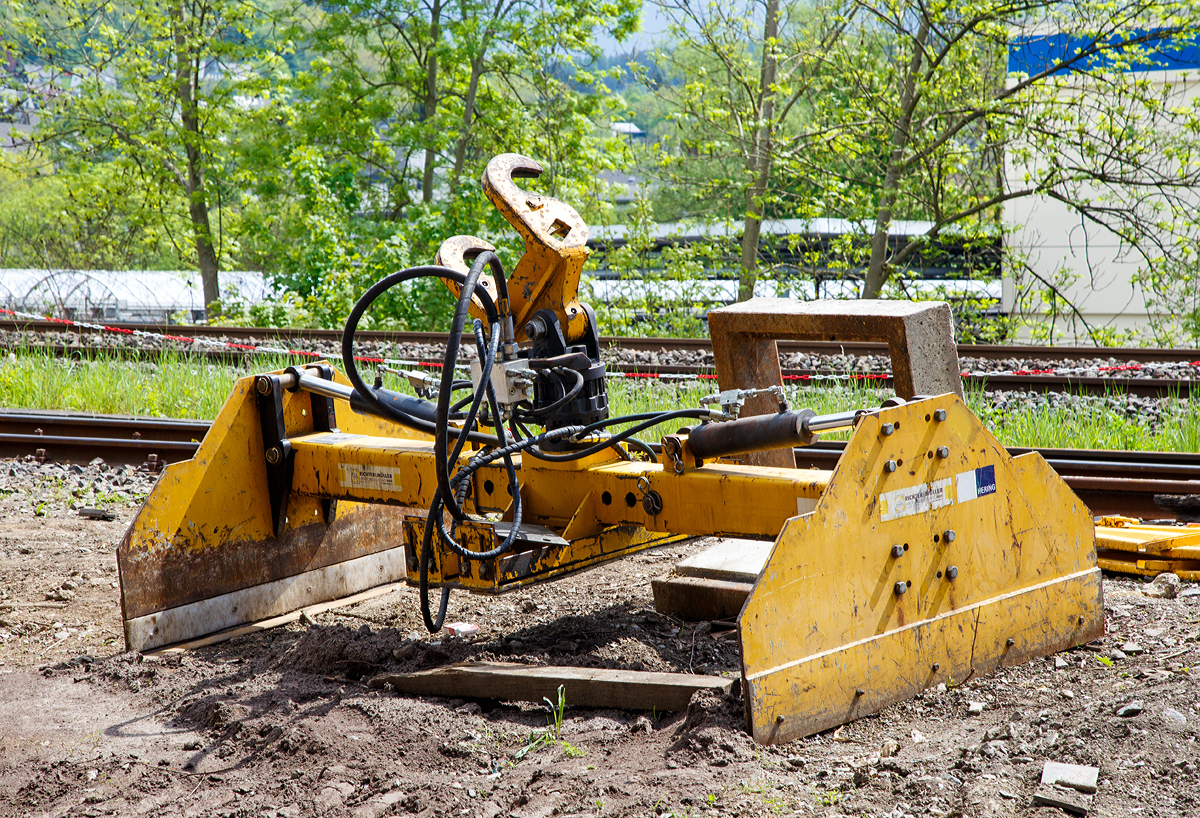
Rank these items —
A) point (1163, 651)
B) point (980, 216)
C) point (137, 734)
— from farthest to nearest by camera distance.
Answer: point (980, 216) → point (1163, 651) → point (137, 734)

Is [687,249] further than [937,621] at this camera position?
Yes

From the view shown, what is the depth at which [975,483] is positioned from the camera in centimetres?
322

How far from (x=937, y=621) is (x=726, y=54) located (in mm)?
13833

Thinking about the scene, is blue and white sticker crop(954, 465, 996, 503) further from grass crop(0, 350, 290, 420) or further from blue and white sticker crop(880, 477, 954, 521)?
grass crop(0, 350, 290, 420)

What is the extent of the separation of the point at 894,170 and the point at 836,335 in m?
11.2

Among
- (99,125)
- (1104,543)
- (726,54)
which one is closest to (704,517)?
(1104,543)

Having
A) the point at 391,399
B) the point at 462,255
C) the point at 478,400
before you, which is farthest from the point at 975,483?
the point at 391,399

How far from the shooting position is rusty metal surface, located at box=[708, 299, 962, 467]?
12.0ft

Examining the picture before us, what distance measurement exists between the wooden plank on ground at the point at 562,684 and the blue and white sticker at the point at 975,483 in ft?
3.21

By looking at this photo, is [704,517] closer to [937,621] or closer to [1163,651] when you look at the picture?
[937,621]

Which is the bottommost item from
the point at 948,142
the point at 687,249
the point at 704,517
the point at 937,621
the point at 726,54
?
the point at 937,621

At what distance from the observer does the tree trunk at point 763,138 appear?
592 inches

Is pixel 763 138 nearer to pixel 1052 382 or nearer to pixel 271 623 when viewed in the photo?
pixel 1052 382

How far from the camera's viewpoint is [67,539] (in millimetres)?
5484
